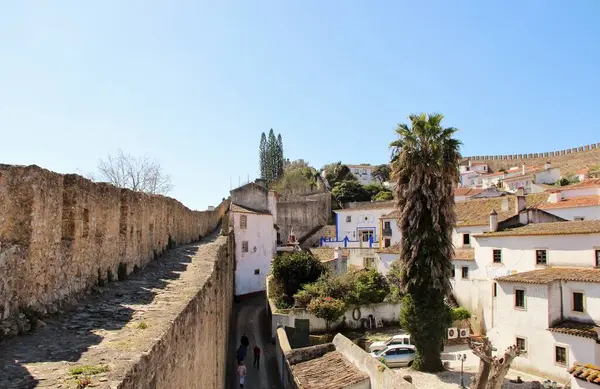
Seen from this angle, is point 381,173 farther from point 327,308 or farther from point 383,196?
point 327,308

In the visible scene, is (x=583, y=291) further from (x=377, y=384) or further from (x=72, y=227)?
(x=72, y=227)

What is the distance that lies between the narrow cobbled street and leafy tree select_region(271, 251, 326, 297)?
2.23 m

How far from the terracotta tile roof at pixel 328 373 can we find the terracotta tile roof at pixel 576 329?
938 cm

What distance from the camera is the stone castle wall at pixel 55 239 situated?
181 inches

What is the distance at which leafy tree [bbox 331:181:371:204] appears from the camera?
5984 centimetres

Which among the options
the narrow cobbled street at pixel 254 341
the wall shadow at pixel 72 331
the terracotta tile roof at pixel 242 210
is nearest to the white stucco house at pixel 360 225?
the terracotta tile roof at pixel 242 210

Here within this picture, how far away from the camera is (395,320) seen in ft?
87.1

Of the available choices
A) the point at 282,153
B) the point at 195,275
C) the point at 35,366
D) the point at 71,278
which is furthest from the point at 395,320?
the point at 282,153

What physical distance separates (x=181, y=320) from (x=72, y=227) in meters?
2.12

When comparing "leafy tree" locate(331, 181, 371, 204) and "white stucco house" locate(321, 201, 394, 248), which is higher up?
"leafy tree" locate(331, 181, 371, 204)

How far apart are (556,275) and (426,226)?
6347 millimetres

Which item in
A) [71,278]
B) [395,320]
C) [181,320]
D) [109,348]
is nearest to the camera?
[109,348]

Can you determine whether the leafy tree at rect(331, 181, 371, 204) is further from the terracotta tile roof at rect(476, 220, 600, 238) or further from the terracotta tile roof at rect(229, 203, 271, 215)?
the terracotta tile roof at rect(476, 220, 600, 238)

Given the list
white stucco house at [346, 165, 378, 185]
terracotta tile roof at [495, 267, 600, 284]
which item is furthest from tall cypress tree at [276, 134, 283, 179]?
terracotta tile roof at [495, 267, 600, 284]
